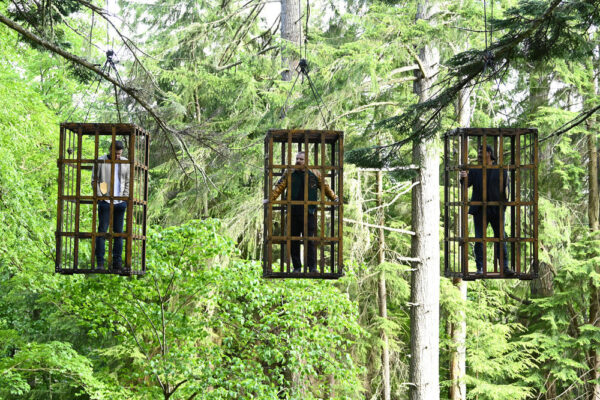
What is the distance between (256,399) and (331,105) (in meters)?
4.23

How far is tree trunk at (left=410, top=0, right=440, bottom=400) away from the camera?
38.5ft

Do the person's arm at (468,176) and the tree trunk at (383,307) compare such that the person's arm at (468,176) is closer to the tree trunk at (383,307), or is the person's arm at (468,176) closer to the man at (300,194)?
the man at (300,194)

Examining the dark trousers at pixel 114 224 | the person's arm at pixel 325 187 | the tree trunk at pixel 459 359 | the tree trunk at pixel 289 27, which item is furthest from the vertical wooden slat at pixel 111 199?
the tree trunk at pixel 459 359

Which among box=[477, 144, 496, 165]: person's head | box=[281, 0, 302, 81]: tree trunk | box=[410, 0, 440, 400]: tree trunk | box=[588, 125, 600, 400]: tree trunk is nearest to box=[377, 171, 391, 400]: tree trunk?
box=[281, 0, 302, 81]: tree trunk

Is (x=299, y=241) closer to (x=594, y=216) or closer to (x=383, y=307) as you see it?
(x=383, y=307)

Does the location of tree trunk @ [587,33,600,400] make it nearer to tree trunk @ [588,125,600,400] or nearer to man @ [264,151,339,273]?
tree trunk @ [588,125,600,400]

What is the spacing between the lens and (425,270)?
1180 centimetres

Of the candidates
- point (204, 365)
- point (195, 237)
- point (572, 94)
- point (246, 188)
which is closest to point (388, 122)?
point (195, 237)

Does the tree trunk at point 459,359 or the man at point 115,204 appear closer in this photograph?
the man at point 115,204

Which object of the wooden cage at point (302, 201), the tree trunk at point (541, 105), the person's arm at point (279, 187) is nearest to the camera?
the wooden cage at point (302, 201)

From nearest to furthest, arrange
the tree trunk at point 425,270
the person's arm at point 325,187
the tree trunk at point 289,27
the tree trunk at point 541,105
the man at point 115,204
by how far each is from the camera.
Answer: the person's arm at point 325,187, the man at point 115,204, the tree trunk at point 425,270, the tree trunk at point 289,27, the tree trunk at point 541,105

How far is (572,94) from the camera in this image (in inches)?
663

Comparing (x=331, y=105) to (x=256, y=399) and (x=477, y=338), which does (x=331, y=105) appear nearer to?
(x=256, y=399)

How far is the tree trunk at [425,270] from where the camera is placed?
38.5 ft
